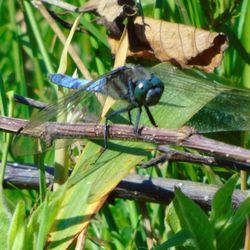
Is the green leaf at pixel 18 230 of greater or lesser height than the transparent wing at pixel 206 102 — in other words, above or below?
below

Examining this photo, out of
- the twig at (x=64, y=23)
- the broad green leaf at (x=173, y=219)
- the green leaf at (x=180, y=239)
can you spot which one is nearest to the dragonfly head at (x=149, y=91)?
the broad green leaf at (x=173, y=219)

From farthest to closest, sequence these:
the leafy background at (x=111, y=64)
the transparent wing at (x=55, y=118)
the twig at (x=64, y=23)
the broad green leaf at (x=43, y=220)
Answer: the twig at (x=64, y=23), the leafy background at (x=111, y=64), the transparent wing at (x=55, y=118), the broad green leaf at (x=43, y=220)

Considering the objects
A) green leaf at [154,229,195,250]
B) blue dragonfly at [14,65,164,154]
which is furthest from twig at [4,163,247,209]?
green leaf at [154,229,195,250]

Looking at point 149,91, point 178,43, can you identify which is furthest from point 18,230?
point 178,43

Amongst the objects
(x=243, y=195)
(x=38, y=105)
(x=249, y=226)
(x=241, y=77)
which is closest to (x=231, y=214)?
(x=249, y=226)

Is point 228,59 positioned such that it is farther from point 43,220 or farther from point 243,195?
point 43,220

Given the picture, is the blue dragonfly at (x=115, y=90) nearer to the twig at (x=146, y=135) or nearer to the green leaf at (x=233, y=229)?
the twig at (x=146, y=135)
